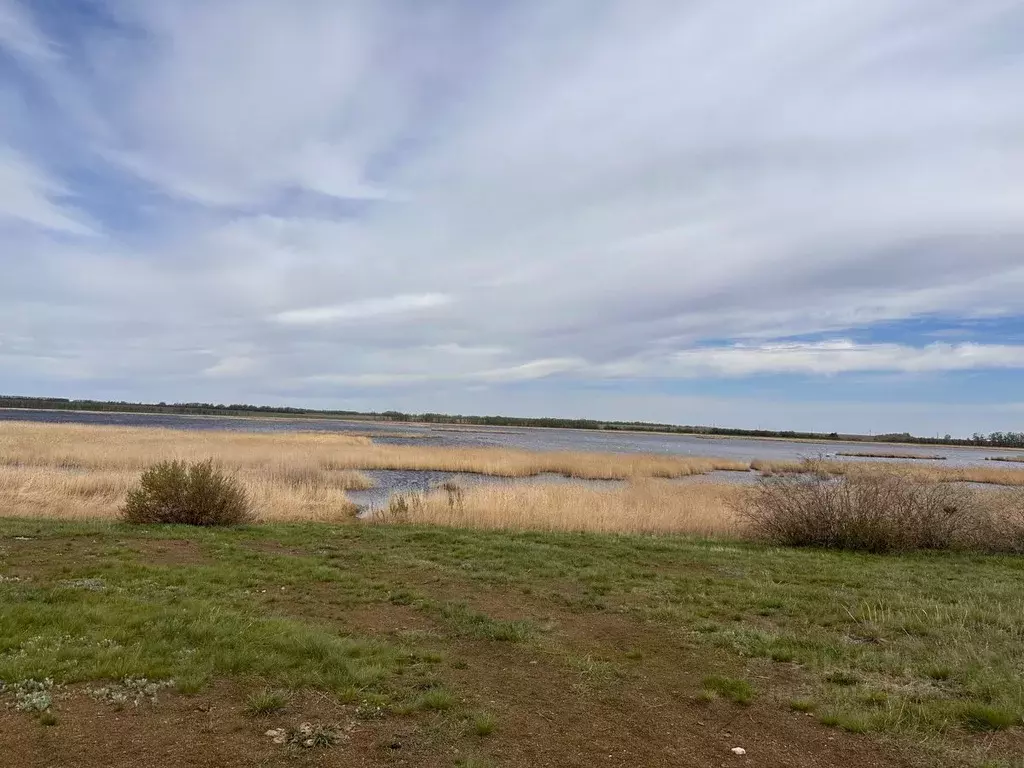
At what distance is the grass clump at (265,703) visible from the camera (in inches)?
162

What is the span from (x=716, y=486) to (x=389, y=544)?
1648 centimetres

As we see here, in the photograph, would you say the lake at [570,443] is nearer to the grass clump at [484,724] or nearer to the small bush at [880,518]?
the small bush at [880,518]

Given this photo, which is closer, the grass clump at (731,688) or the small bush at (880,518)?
the grass clump at (731,688)

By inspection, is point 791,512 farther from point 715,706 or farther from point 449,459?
point 449,459

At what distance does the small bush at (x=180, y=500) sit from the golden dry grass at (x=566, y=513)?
3676 mm

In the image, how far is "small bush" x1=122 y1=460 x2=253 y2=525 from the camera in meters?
12.4

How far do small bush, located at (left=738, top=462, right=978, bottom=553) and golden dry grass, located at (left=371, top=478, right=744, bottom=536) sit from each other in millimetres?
1873

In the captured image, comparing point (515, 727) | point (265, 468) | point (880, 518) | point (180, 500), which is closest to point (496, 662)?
point (515, 727)

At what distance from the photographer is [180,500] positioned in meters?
12.5

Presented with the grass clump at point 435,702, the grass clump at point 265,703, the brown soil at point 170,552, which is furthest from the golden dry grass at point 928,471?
the grass clump at point 265,703

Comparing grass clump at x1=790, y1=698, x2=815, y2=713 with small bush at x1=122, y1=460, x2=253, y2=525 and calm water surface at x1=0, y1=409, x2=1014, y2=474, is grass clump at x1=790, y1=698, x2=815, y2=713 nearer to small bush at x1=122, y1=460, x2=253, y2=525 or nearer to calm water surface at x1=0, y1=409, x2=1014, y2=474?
small bush at x1=122, y1=460, x2=253, y2=525

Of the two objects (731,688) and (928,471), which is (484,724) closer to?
(731,688)

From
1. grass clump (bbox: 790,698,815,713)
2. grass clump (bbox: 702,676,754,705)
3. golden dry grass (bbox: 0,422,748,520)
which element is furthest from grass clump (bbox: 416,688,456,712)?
golden dry grass (bbox: 0,422,748,520)

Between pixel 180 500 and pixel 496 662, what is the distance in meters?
9.62
